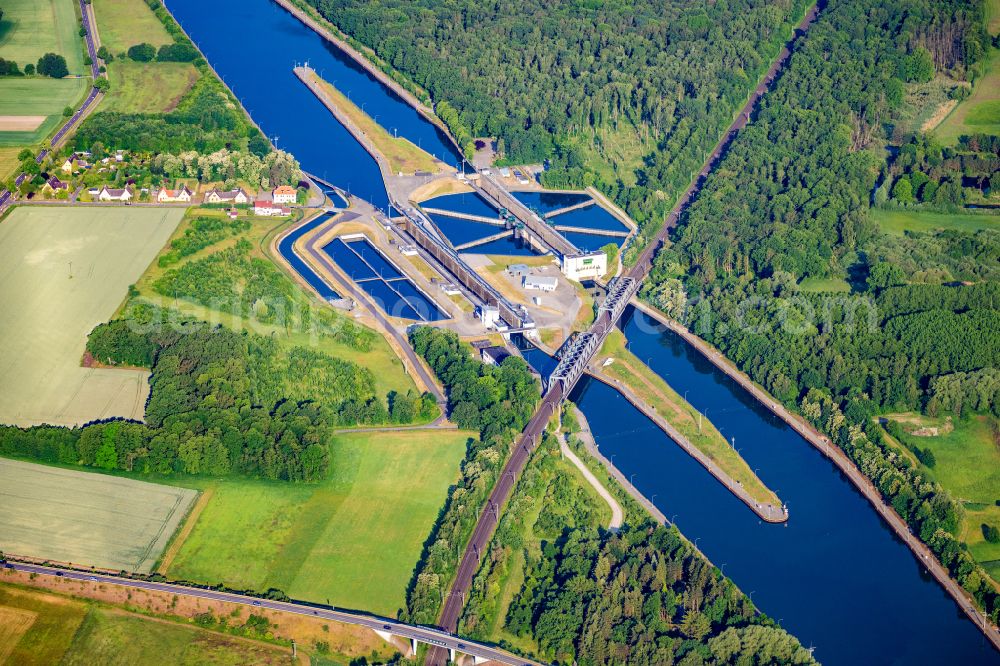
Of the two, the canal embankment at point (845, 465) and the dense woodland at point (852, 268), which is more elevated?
the dense woodland at point (852, 268)

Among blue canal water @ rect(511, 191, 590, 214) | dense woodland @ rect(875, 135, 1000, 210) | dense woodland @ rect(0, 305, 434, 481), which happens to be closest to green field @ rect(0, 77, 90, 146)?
dense woodland @ rect(0, 305, 434, 481)

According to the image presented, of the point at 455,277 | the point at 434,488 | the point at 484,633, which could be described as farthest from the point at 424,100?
the point at 484,633

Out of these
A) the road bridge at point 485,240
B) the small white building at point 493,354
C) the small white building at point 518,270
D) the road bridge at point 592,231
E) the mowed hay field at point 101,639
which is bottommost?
the road bridge at point 485,240

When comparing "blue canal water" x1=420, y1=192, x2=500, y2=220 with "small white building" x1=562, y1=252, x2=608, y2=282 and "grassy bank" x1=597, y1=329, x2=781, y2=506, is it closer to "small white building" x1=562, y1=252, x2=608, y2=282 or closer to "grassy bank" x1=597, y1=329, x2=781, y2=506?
"small white building" x1=562, y1=252, x2=608, y2=282

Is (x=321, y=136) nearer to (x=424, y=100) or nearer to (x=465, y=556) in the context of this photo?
(x=424, y=100)

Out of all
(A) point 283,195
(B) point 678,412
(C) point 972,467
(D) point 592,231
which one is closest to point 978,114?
(D) point 592,231

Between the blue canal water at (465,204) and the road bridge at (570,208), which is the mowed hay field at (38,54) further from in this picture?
the road bridge at (570,208)

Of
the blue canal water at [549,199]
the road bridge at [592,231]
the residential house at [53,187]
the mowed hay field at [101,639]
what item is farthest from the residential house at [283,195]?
the mowed hay field at [101,639]
